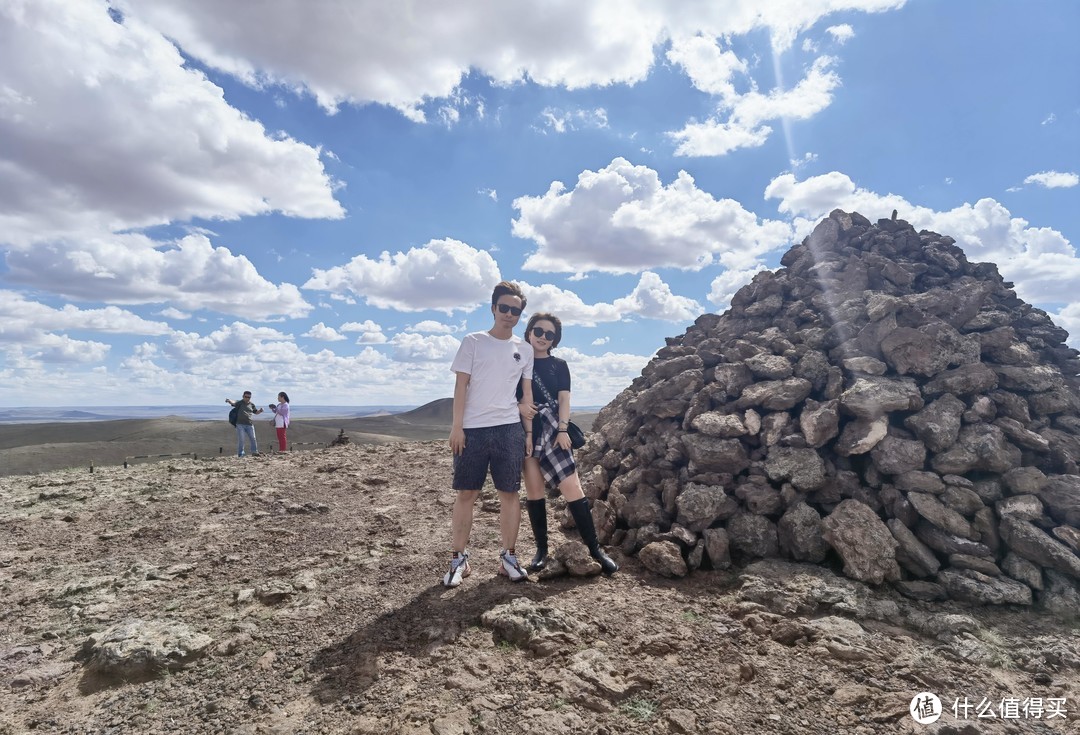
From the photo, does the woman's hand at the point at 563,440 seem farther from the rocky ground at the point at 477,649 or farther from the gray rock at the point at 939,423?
the gray rock at the point at 939,423

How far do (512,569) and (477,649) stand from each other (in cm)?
145

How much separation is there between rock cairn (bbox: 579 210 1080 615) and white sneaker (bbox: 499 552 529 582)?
1.62 m

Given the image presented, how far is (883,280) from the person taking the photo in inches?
392

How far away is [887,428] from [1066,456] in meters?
2.12

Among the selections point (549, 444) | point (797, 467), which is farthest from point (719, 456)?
point (549, 444)

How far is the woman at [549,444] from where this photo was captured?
6.15 meters

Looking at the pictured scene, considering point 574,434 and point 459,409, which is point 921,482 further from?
point 459,409

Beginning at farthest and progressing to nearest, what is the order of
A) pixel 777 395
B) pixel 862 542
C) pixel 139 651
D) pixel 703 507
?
pixel 777 395 → pixel 703 507 → pixel 862 542 → pixel 139 651

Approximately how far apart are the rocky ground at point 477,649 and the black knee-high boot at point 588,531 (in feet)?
0.52

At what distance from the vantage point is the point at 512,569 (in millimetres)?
6020

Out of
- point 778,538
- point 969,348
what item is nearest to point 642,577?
point 778,538

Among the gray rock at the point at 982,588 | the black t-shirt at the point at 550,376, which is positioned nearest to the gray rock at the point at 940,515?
the gray rock at the point at 982,588

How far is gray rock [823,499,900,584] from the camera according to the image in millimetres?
5980

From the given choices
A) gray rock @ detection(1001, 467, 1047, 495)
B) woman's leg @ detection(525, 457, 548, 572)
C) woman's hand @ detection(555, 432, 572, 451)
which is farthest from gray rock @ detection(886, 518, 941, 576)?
woman's leg @ detection(525, 457, 548, 572)
